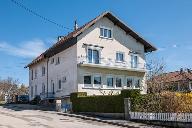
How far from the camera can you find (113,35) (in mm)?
40812

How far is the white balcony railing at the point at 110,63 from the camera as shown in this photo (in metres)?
37.0

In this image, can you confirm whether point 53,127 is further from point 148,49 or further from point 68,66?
point 148,49

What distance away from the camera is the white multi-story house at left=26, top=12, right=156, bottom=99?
3725cm

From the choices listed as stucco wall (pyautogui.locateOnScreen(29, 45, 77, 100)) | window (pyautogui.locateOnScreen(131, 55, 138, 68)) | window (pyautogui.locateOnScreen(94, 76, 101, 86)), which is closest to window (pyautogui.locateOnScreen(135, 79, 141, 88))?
window (pyautogui.locateOnScreen(131, 55, 138, 68))

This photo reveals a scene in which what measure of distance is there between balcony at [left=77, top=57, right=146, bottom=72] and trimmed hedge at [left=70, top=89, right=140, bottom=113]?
6.18 m

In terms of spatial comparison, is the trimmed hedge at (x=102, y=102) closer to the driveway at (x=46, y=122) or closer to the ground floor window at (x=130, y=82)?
the driveway at (x=46, y=122)

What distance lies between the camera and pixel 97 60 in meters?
38.5

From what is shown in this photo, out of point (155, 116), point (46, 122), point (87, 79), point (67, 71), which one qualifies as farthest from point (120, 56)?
point (46, 122)

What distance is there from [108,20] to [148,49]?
25.0 feet

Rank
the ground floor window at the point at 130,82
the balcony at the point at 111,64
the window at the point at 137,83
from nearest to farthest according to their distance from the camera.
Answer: the balcony at the point at 111,64
the ground floor window at the point at 130,82
the window at the point at 137,83

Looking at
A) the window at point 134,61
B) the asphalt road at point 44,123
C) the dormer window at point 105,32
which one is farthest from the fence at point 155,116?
the window at point 134,61

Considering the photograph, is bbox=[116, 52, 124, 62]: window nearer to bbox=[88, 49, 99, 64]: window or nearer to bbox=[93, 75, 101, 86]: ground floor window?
bbox=[88, 49, 99, 64]: window

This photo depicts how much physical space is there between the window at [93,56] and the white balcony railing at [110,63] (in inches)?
5.1

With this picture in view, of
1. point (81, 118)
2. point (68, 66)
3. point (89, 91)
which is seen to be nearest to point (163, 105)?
point (81, 118)
